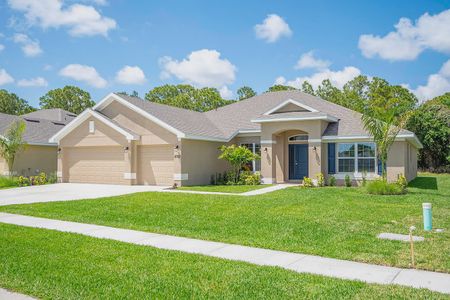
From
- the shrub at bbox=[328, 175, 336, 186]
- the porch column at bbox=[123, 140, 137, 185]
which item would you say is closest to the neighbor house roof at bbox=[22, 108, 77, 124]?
the porch column at bbox=[123, 140, 137, 185]

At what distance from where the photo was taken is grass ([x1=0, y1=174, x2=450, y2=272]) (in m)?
7.54

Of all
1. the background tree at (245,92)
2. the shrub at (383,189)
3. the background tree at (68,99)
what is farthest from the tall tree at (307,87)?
the shrub at (383,189)

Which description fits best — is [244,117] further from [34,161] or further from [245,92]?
[245,92]

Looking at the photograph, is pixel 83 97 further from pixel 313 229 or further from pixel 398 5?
pixel 313 229

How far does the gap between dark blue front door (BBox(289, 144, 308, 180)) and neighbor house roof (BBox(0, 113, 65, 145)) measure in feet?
53.2

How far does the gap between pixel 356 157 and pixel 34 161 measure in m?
20.4

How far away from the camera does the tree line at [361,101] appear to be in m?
34.2

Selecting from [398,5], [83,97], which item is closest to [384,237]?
[398,5]

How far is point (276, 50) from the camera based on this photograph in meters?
24.1

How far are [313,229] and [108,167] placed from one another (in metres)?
16.1

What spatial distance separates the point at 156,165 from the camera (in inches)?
855

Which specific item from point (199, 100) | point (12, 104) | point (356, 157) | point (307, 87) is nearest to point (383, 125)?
point (356, 157)

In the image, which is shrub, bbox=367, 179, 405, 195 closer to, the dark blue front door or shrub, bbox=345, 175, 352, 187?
shrub, bbox=345, 175, 352, 187

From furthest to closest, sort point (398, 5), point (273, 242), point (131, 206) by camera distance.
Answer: point (398, 5), point (131, 206), point (273, 242)
